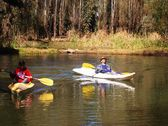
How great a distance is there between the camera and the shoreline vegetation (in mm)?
39844

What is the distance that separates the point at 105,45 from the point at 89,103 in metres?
26.4

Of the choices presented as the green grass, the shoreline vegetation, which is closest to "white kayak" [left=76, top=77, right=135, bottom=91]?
the shoreline vegetation

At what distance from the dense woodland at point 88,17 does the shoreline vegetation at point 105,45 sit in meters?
3.71

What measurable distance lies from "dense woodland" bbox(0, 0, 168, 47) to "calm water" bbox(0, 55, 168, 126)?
2185cm

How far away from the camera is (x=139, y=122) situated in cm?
1308

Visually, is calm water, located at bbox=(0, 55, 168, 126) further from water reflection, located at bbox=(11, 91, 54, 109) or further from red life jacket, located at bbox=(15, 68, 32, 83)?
red life jacket, located at bbox=(15, 68, 32, 83)

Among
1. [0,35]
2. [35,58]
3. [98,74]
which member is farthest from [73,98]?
[0,35]

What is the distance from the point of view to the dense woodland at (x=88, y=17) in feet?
A: 156

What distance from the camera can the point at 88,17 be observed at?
195 feet

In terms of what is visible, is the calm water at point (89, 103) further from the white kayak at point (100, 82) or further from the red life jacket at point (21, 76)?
the red life jacket at point (21, 76)

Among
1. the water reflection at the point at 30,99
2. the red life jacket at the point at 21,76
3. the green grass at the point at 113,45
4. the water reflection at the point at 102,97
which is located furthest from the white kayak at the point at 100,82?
the green grass at the point at 113,45

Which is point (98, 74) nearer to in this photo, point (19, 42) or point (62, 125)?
point (62, 125)

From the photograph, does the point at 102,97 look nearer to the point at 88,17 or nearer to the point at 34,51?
the point at 34,51

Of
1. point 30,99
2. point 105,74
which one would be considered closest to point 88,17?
point 105,74
